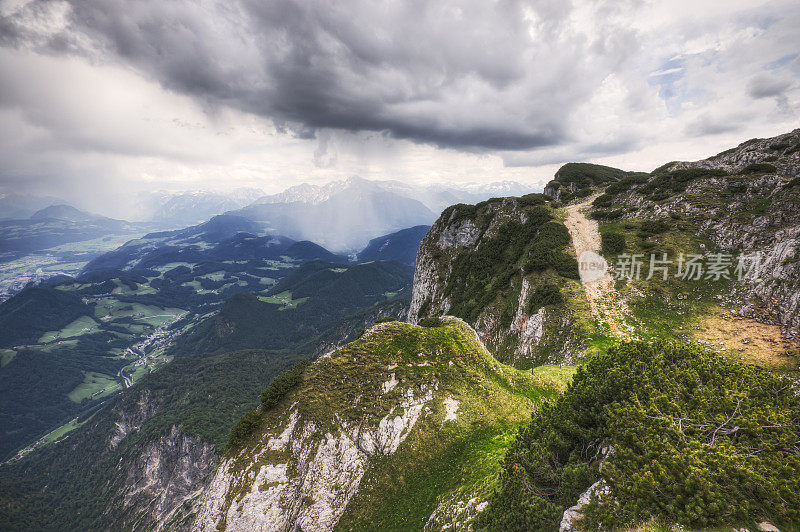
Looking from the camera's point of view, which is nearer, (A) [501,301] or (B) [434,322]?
(B) [434,322]

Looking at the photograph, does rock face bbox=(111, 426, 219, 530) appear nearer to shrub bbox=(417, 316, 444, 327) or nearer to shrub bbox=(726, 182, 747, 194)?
shrub bbox=(417, 316, 444, 327)

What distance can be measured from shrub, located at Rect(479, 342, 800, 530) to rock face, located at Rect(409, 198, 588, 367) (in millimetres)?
21523

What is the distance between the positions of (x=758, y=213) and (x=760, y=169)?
1841 cm

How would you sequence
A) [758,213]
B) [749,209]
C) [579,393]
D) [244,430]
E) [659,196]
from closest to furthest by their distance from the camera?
[579,393] < [244,430] < [758,213] < [749,209] < [659,196]

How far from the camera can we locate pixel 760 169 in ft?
163

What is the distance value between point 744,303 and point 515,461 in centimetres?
3747

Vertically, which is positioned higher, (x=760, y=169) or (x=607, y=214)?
(x=760, y=169)

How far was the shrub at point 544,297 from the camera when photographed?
4269 cm

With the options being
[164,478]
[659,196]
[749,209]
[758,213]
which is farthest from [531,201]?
[164,478]

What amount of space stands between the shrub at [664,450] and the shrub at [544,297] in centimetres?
2569

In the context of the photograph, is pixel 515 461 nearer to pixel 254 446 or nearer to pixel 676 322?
pixel 254 446

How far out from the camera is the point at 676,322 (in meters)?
34.0

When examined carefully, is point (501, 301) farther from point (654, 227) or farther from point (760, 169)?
point (760, 169)

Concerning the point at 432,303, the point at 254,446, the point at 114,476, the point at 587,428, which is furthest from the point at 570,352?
the point at 114,476
